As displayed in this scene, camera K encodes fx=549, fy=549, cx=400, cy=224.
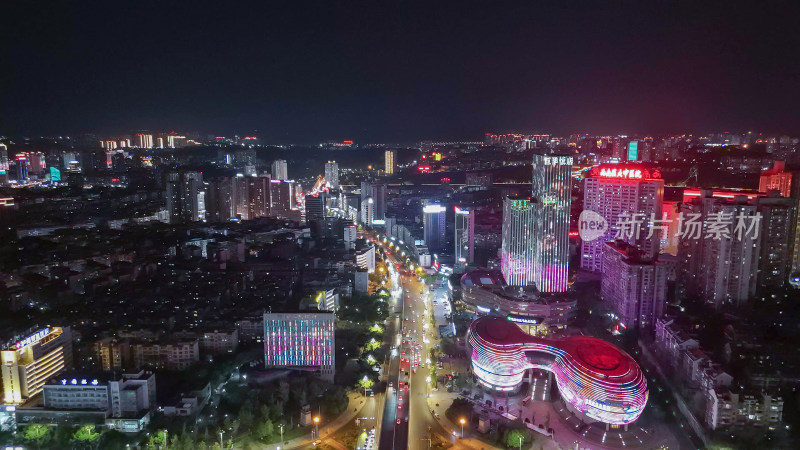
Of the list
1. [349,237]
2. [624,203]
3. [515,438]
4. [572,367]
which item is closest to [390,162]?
[349,237]

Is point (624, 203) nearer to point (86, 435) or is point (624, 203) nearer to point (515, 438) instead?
point (515, 438)

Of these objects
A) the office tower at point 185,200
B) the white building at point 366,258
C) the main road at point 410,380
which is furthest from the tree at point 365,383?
the office tower at point 185,200

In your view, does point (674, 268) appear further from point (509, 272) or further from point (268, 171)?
point (268, 171)

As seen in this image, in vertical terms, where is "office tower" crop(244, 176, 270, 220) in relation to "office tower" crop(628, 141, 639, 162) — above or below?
below

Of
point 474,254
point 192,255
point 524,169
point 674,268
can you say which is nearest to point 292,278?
point 192,255

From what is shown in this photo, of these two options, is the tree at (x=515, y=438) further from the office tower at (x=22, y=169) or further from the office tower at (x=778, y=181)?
the office tower at (x=22, y=169)

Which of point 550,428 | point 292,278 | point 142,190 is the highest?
point 142,190

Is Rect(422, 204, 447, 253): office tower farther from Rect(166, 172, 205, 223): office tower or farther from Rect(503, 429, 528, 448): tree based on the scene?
Rect(503, 429, 528, 448): tree

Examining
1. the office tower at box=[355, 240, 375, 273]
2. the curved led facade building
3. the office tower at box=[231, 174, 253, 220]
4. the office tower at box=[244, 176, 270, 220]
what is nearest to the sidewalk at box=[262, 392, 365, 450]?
the curved led facade building
